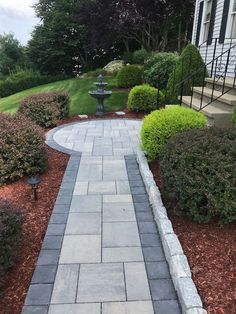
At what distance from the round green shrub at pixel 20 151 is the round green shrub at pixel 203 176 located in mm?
2165

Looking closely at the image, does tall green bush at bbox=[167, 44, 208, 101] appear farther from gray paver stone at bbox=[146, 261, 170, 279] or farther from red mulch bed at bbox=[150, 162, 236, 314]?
gray paver stone at bbox=[146, 261, 170, 279]

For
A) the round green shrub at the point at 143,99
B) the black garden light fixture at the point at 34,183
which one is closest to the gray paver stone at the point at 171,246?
the black garden light fixture at the point at 34,183

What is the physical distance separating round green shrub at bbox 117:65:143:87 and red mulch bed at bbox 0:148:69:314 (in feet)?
26.2

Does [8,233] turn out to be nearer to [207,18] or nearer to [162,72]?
[162,72]

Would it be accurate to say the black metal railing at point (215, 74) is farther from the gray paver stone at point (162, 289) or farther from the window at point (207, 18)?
the gray paver stone at point (162, 289)

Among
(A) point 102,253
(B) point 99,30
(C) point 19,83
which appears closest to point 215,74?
(A) point 102,253

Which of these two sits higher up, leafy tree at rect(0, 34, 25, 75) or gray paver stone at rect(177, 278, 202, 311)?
leafy tree at rect(0, 34, 25, 75)

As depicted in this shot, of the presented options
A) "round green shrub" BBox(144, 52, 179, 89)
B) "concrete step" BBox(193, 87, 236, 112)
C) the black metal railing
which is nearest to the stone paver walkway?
"concrete step" BBox(193, 87, 236, 112)

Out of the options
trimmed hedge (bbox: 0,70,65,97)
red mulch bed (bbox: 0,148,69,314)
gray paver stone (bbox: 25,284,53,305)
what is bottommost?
trimmed hedge (bbox: 0,70,65,97)

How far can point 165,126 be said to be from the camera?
4.78 meters

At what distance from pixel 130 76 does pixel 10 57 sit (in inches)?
652

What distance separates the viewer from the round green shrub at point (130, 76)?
42.3ft

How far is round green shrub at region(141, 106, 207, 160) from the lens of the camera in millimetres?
4754

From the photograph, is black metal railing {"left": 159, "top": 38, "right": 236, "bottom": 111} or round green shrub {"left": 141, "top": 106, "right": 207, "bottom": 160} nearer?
round green shrub {"left": 141, "top": 106, "right": 207, "bottom": 160}
